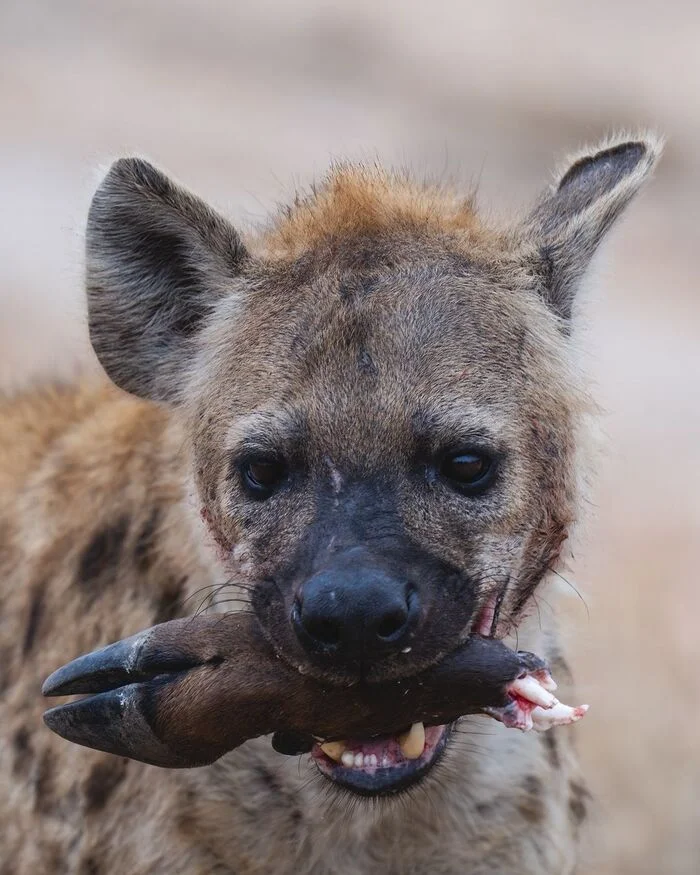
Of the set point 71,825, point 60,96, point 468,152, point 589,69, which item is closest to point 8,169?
point 60,96

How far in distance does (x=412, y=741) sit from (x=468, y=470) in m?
0.52

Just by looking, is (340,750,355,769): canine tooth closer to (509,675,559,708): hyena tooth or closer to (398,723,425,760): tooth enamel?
(398,723,425,760): tooth enamel

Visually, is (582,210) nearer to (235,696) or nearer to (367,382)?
(367,382)

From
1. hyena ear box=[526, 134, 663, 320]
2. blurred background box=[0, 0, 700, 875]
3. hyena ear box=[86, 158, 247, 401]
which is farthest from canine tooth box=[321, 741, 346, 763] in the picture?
blurred background box=[0, 0, 700, 875]

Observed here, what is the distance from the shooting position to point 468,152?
1298 centimetres

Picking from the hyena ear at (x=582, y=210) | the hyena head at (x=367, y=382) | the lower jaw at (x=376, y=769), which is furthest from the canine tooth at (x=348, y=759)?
the hyena ear at (x=582, y=210)

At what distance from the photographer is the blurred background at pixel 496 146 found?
6195mm

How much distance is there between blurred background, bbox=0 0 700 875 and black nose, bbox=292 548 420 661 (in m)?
1.80

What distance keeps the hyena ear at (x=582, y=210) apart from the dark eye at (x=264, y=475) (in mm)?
763

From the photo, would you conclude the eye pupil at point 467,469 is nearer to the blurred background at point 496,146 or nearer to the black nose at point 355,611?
the black nose at point 355,611

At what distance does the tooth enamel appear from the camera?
2.93 m

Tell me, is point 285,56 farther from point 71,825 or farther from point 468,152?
point 71,825

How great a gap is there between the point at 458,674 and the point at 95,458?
1.32 meters

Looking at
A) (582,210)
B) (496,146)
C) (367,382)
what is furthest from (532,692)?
(496,146)
